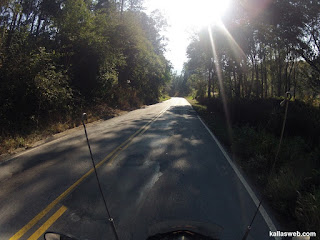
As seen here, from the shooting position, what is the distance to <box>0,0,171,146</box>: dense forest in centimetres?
997

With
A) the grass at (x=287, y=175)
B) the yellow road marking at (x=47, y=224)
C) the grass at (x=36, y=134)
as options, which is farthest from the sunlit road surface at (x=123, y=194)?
the grass at (x=36, y=134)

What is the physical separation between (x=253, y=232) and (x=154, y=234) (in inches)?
57.3

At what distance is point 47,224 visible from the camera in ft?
11.0

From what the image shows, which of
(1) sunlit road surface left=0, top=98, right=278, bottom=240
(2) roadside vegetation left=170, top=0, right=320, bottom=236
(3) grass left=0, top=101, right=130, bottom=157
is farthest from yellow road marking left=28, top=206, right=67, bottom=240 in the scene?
(3) grass left=0, top=101, right=130, bottom=157

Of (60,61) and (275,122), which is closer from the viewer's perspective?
(275,122)

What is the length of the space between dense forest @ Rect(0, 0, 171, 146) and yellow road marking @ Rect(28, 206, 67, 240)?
239 inches

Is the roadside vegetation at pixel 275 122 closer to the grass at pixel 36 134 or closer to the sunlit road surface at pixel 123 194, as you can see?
the sunlit road surface at pixel 123 194

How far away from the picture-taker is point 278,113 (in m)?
9.23

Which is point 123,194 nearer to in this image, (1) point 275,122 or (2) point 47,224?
(2) point 47,224

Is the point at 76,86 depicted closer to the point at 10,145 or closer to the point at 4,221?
the point at 10,145

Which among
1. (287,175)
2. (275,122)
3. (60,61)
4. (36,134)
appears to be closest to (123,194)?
(287,175)

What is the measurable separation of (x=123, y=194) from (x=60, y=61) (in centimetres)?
1309

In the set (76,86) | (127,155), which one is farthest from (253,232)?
(76,86)

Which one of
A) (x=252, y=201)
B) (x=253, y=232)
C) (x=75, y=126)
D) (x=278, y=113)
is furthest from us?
(x=75, y=126)
